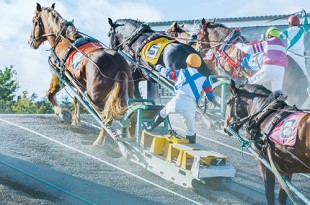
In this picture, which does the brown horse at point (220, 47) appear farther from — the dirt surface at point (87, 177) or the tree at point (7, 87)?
the tree at point (7, 87)

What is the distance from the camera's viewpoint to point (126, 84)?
413 inches

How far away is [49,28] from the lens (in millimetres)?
12664

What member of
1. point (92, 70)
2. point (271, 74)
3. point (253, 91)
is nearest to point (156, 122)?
point (92, 70)

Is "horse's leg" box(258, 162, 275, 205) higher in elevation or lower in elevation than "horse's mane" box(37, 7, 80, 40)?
lower

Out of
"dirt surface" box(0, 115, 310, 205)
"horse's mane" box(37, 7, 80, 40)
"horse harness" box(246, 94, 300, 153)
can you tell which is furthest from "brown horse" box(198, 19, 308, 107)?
"horse harness" box(246, 94, 300, 153)

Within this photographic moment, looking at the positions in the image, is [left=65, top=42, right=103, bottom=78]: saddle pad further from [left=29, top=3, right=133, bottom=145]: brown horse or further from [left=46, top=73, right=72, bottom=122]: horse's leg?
[left=46, top=73, right=72, bottom=122]: horse's leg

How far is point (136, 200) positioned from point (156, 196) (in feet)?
1.24

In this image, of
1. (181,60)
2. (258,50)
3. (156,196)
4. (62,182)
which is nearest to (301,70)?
(258,50)

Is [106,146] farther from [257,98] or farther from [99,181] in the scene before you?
[257,98]

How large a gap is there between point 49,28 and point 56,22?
275mm

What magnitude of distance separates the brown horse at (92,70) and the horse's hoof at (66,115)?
2cm

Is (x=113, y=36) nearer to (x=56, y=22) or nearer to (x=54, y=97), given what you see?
(x=56, y=22)

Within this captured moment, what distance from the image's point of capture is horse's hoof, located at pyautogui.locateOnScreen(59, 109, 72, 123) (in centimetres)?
1246

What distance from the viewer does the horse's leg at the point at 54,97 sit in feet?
40.1
